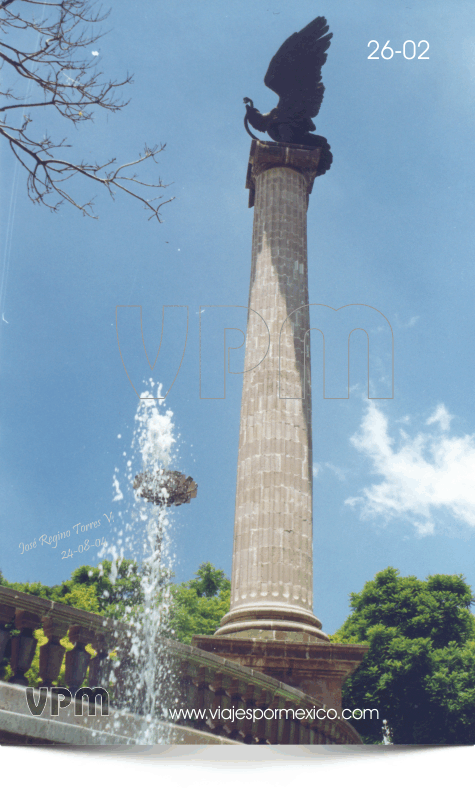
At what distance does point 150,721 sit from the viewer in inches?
352

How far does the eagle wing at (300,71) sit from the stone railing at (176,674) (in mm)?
20612

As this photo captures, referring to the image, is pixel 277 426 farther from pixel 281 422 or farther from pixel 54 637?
pixel 54 637

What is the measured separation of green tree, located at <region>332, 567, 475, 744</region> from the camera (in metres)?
30.8

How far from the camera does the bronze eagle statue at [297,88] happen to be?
24.8m

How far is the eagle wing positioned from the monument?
4 centimetres

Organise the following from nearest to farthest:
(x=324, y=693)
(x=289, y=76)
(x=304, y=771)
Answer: (x=304, y=771), (x=324, y=693), (x=289, y=76)

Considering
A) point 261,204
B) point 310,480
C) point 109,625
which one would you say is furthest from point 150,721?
point 261,204

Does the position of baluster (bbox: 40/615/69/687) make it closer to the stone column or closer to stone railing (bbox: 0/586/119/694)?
stone railing (bbox: 0/586/119/694)

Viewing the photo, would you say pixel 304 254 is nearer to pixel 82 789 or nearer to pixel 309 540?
pixel 309 540

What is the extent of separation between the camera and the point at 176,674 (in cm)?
996

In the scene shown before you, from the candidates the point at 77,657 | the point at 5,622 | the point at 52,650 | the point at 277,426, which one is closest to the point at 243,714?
the point at 77,657

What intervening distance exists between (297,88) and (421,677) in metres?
25.9

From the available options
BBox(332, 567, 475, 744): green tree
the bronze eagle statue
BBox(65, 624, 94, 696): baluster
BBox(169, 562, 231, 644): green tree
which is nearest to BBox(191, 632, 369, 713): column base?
BBox(65, 624, 94, 696): baluster

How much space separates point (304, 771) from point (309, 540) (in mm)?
9779
